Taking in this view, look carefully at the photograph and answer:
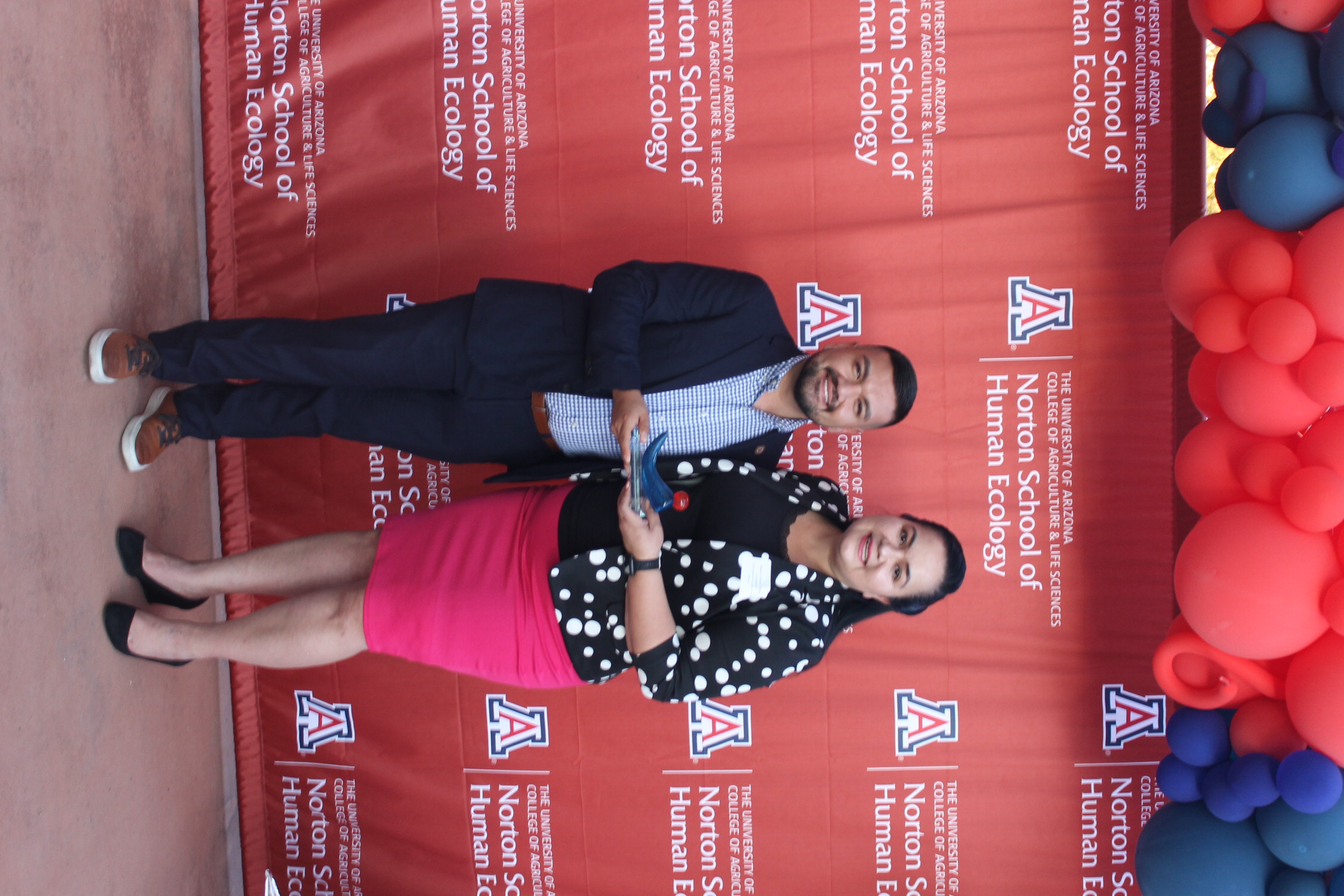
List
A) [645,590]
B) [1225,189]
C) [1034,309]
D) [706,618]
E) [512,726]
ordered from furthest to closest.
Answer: [512,726]
[1034,309]
[1225,189]
[706,618]
[645,590]

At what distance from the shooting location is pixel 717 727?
2.44 meters

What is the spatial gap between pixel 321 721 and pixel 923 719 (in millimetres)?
1818

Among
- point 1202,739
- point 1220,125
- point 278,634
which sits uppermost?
→ point 1220,125

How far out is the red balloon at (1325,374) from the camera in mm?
1497

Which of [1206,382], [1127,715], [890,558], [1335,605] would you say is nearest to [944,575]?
[890,558]

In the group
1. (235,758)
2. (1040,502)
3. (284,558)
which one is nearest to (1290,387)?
(1040,502)

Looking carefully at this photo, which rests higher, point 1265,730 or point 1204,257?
point 1204,257

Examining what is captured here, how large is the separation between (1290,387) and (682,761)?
179 centimetres

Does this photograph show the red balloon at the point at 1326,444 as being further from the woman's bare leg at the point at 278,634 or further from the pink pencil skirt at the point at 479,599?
the woman's bare leg at the point at 278,634

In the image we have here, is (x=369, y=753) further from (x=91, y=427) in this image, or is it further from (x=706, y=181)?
(x=706, y=181)

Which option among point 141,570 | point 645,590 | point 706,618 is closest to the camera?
point 645,590

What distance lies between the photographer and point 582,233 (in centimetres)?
242

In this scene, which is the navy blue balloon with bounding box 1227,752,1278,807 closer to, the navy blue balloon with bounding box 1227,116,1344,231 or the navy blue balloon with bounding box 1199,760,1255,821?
the navy blue balloon with bounding box 1199,760,1255,821

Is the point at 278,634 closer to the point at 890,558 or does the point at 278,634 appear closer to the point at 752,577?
the point at 752,577
